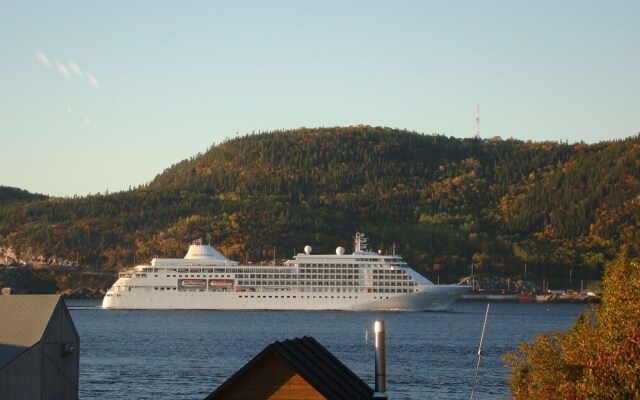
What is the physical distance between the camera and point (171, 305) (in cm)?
13438

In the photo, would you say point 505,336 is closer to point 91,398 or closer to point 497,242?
point 91,398

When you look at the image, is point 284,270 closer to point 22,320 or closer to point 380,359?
point 22,320

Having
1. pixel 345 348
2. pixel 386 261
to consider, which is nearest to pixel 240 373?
pixel 345 348

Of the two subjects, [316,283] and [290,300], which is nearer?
[290,300]

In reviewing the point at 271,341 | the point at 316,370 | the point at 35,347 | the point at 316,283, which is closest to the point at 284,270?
the point at 316,283

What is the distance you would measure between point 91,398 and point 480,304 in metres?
132

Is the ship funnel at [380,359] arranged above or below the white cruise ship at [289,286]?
below

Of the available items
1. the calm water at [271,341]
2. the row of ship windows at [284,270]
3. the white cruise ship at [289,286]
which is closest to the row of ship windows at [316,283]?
the white cruise ship at [289,286]

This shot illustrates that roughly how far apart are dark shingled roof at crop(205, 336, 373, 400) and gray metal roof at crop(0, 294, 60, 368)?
38.8 feet

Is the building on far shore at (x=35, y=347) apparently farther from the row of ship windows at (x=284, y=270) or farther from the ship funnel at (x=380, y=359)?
the row of ship windows at (x=284, y=270)

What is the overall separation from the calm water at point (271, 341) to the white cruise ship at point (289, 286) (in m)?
1.68

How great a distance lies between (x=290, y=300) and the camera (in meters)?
134

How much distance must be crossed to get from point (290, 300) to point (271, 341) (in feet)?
178

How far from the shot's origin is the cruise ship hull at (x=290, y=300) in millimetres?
131875
